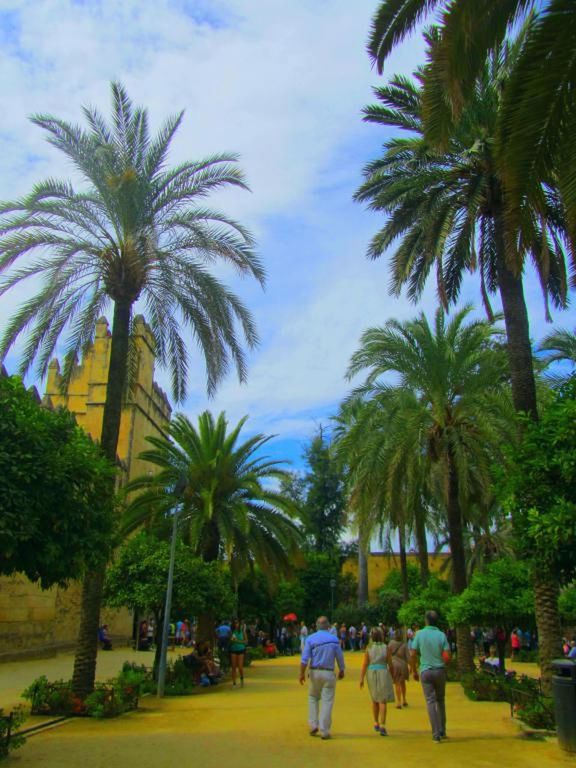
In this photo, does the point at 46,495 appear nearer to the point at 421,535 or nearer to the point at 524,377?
the point at 524,377

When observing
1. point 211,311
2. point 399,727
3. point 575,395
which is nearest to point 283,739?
point 399,727

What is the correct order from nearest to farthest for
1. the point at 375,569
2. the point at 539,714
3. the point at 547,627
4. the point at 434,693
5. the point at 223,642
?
the point at 434,693 < the point at 539,714 < the point at 547,627 < the point at 223,642 < the point at 375,569

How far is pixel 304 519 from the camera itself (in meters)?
22.7

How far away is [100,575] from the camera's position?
12211 millimetres

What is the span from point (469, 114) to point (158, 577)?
11826 millimetres

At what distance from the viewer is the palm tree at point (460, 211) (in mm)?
11883

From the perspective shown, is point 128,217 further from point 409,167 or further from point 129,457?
point 129,457

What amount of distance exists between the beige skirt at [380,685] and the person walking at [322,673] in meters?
0.75

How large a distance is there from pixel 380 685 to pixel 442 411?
9.41m

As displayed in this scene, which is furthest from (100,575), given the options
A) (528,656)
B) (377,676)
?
(528,656)

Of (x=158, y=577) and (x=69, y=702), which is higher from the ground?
(x=158, y=577)

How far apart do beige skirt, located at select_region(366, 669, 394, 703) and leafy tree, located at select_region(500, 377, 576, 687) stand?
2582mm

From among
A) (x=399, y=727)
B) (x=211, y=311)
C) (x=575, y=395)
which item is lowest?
(x=399, y=727)

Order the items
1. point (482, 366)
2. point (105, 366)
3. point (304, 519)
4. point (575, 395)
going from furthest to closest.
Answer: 1. point (105, 366)
2. point (304, 519)
3. point (482, 366)
4. point (575, 395)
